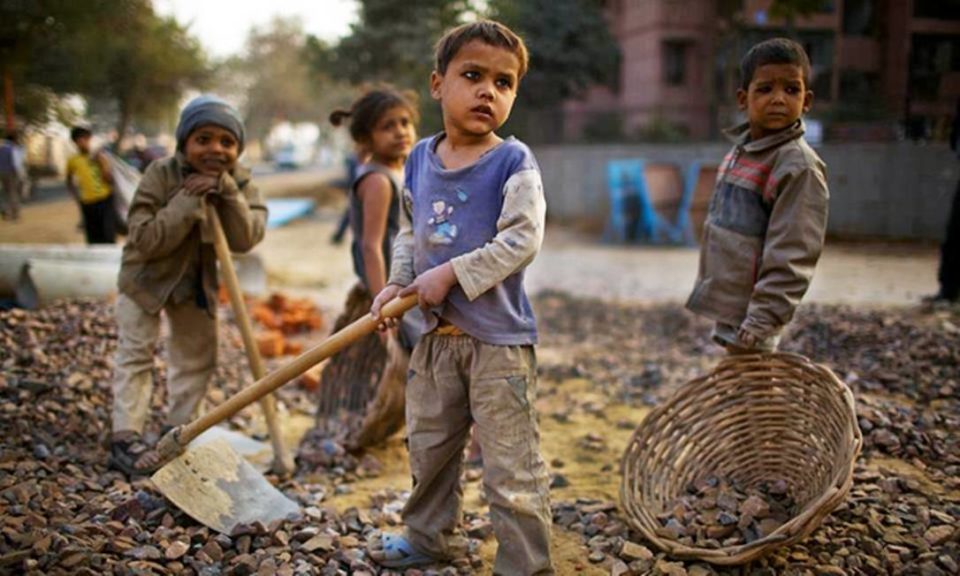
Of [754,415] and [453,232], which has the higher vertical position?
[453,232]

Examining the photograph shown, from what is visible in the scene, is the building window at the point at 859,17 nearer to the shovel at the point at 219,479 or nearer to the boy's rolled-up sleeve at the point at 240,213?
the boy's rolled-up sleeve at the point at 240,213

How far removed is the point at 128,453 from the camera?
10.6 ft

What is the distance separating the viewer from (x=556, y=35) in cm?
1809

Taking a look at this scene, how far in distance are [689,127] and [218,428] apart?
16.8 m

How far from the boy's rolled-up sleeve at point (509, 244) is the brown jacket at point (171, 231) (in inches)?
62.6

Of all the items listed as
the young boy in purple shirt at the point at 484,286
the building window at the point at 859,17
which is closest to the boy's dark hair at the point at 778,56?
the young boy in purple shirt at the point at 484,286

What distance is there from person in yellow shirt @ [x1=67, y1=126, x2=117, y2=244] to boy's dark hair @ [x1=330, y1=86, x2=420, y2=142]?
5895 millimetres

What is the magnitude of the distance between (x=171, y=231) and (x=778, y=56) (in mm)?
2526

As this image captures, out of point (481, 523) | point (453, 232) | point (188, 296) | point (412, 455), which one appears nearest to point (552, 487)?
point (481, 523)

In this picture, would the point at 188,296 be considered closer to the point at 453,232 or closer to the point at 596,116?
the point at 453,232

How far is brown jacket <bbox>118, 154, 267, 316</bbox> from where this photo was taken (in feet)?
10.6

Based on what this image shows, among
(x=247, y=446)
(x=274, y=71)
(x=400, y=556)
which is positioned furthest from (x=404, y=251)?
(x=274, y=71)

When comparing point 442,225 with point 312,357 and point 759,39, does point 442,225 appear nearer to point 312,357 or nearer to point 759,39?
point 312,357

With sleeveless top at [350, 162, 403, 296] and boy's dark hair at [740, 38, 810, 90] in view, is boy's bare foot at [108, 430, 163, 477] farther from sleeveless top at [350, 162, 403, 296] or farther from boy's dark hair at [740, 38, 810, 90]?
boy's dark hair at [740, 38, 810, 90]
